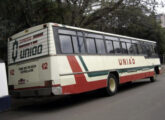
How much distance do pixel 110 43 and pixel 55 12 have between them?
209 inches

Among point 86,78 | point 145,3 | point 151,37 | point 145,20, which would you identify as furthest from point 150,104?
point 151,37

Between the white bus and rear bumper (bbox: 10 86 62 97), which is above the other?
the white bus

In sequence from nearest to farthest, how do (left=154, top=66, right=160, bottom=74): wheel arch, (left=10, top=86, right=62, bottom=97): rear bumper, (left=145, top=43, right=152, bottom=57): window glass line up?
(left=10, top=86, right=62, bottom=97): rear bumper, (left=145, top=43, right=152, bottom=57): window glass, (left=154, top=66, right=160, bottom=74): wheel arch

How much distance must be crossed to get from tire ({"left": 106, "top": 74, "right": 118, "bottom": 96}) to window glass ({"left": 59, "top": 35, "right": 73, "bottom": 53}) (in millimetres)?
2981

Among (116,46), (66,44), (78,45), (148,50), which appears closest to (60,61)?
(66,44)

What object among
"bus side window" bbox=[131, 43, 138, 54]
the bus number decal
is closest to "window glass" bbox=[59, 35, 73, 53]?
the bus number decal

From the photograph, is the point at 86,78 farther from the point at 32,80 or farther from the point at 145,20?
the point at 145,20

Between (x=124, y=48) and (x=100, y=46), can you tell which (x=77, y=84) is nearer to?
(x=100, y=46)

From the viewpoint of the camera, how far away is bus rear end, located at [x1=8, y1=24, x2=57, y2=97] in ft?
25.3

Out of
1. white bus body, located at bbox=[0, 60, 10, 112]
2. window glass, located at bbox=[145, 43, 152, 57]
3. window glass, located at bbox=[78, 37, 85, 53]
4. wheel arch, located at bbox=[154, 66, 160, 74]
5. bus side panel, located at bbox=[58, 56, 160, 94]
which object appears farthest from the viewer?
wheel arch, located at bbox=[154, 66, 160, 74]

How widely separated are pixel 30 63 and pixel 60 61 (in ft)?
4.14

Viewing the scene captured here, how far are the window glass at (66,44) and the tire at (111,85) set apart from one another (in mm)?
2981

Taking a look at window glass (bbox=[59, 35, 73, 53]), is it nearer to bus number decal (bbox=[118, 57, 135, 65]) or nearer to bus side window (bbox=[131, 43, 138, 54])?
bus number decal (bbox=[118, 57, 135, 65])

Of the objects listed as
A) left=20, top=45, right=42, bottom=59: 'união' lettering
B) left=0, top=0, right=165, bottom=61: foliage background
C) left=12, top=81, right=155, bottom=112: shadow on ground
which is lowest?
left=12, top=81, right=155, bottom=112: shadow on ground
